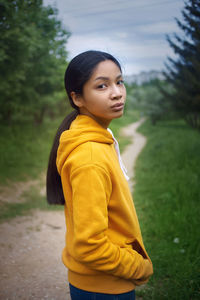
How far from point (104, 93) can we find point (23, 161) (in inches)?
288

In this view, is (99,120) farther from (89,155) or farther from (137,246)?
(137,246)

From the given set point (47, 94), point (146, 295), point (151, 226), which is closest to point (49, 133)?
point (47, 94)

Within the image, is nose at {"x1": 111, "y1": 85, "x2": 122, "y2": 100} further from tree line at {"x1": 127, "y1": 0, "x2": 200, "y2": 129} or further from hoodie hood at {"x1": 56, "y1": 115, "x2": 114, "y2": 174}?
tree line at {"x1": 127, "y1": 0, "x2": 200, "y2": 129}

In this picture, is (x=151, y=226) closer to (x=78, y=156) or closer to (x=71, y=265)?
(x=71, y=265)

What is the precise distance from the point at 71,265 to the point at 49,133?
10.9 m

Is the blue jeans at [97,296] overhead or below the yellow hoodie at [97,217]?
below

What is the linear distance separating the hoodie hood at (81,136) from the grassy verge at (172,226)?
2098 mm

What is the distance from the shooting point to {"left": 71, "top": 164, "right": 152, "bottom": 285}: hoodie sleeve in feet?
3.73

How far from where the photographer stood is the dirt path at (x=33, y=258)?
3009 mm

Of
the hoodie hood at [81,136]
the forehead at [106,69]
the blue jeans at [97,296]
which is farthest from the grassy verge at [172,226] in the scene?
the forehead at [106,69]

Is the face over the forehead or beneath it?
beneath

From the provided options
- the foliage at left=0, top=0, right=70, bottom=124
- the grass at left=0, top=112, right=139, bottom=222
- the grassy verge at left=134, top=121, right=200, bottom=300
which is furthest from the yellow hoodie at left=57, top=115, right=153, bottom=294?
the foliage at left=0, top=0, right=70, bottom=124

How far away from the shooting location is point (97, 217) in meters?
1.14

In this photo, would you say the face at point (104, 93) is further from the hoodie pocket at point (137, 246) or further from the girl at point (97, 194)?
the hoodie pocket at point (137, 246)
